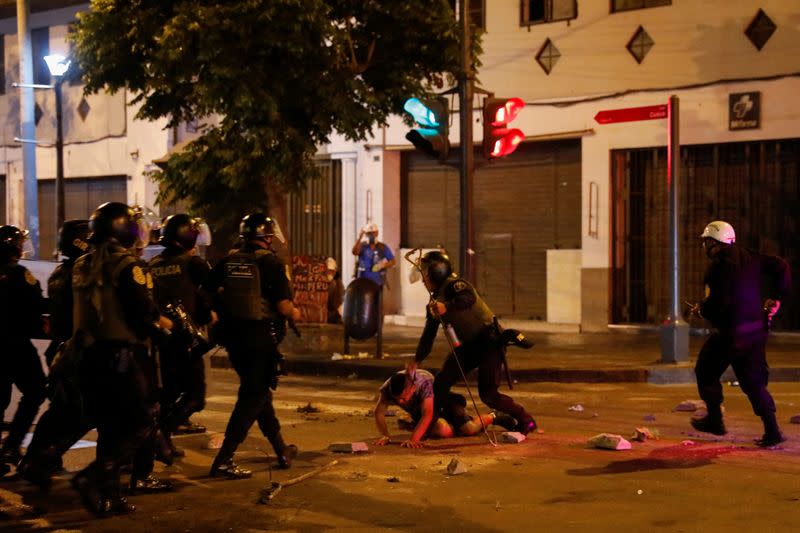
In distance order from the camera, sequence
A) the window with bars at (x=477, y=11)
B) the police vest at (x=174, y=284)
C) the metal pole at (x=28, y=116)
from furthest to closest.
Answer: the metal pole at (x=28, y=116) → the window with bars at (x=477, y=11) → the police vest at (x=174, y=284)

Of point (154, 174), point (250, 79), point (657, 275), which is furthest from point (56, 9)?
point (657, 275)

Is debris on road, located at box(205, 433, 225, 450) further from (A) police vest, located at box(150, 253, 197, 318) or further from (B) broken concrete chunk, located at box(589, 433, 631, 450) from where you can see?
(B) broken concrete chunk, located at box(589, 433, 631, 450)

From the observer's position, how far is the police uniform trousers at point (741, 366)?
9039 mm

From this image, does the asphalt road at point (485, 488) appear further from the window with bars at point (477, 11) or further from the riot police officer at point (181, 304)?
the window with bars at point (477, 11)

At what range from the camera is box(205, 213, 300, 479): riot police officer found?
8086 mm

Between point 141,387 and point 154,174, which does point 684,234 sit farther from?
point 141,387

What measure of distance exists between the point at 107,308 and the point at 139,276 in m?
0.27

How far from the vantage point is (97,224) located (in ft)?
23.3

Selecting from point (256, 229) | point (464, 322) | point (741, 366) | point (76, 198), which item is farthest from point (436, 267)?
point (76, 198)

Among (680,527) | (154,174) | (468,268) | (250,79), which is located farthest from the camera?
(154,174)

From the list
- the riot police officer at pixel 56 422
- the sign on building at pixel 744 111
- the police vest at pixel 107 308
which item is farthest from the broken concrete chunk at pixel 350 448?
the sign on building at pixel 744 111

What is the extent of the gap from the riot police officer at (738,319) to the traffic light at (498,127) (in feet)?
18.7

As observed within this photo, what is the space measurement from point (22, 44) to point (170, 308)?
51.6ft

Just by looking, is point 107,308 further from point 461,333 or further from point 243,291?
point 461,333
